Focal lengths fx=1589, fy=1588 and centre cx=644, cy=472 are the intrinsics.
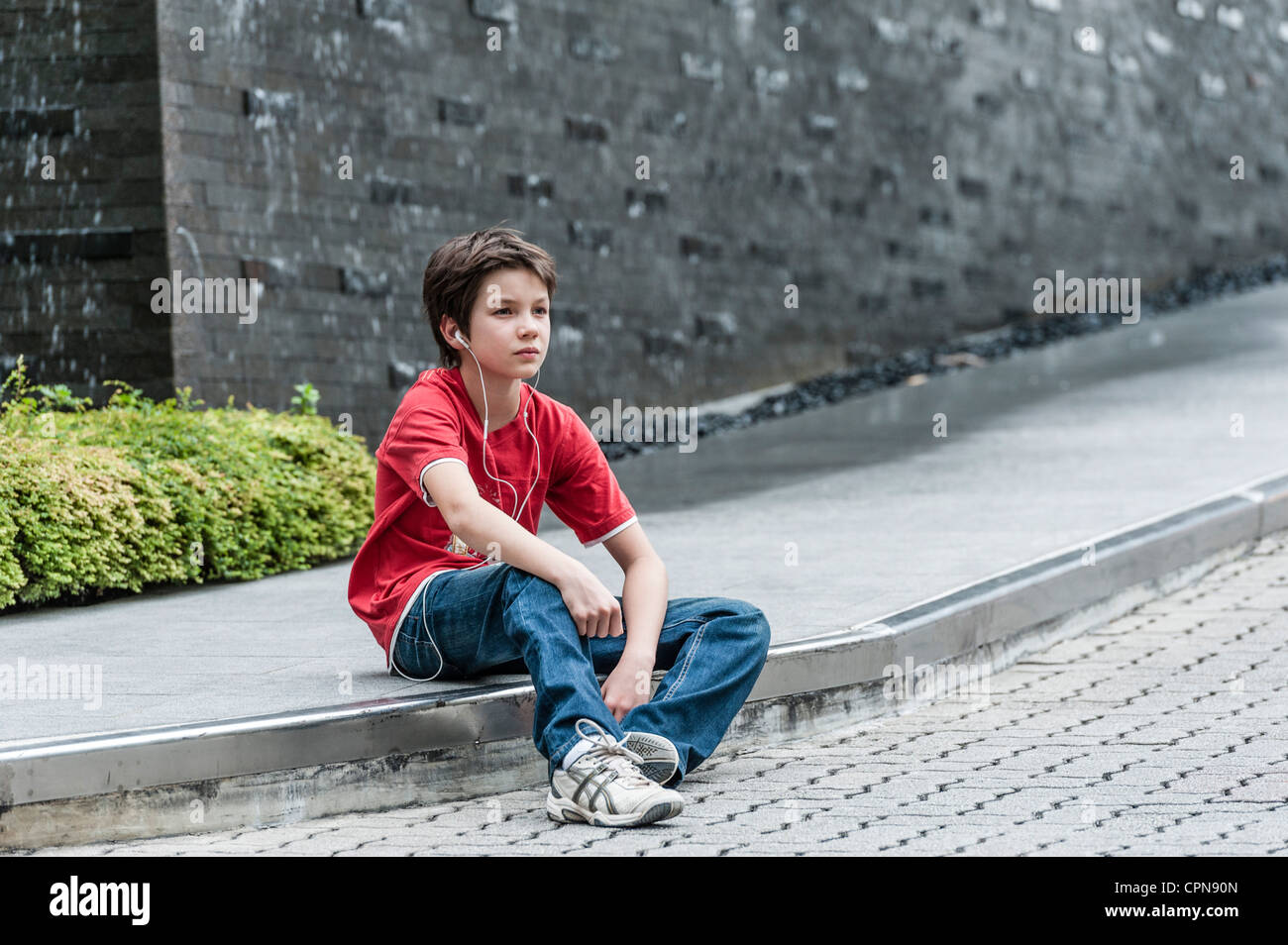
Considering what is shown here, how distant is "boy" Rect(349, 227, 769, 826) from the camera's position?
3742 millimetres

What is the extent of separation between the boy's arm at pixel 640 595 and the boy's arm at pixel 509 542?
4.2 inches

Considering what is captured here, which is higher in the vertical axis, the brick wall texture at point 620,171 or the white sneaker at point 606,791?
the brick wall texture at point 620,171

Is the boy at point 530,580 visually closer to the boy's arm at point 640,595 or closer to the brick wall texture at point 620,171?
the boy's arm at point 640,595

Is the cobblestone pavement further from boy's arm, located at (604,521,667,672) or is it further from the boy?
boy's arm, located at (604,521,667,672)

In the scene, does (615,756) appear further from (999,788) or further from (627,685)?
(999,788)

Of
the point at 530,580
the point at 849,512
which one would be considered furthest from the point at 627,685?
the point at 849,512

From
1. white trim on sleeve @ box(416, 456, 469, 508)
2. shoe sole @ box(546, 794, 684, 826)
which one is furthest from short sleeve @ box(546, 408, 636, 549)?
shoe sole @ box(546, 794, 684, 826)

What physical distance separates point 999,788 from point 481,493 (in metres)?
1.52

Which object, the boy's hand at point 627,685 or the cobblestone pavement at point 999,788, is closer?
the cobblestone pavement at point 999,788

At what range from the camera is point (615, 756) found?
367cm

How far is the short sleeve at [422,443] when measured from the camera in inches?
156

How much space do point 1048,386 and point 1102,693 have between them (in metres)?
6.93

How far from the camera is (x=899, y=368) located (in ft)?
43.2

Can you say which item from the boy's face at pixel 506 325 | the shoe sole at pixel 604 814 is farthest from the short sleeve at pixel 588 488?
the shoe sole at pixel 604 814
